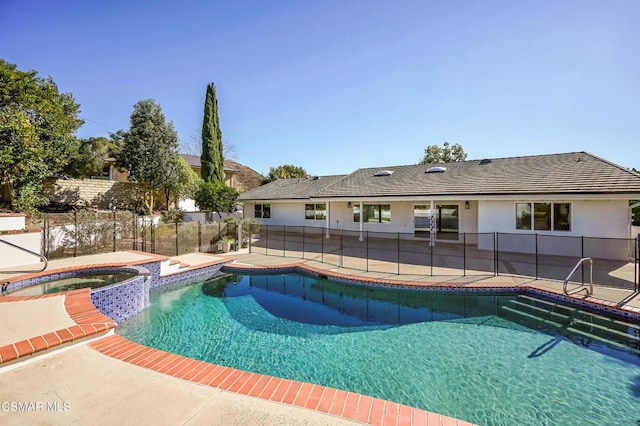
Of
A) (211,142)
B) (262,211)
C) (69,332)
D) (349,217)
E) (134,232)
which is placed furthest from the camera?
(211,142)

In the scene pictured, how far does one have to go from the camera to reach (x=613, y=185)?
1137 cm

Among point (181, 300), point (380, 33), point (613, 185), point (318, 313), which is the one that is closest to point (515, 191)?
point (613, 185)

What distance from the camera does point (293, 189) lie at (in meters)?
24.6

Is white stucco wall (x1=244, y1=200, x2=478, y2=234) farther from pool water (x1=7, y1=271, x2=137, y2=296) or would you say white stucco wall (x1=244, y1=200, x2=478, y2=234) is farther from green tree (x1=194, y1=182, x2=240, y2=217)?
pool water (x1=7, y1=271, x2=137, y2=296)

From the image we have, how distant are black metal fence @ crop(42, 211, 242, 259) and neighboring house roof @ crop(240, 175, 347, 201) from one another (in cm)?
816

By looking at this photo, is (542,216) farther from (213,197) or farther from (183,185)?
(183,185)

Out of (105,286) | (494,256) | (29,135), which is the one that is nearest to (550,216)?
(494,256)

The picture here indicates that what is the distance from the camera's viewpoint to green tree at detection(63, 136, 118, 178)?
58.4 feet

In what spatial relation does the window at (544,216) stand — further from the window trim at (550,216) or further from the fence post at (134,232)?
the fence post at (134,232)

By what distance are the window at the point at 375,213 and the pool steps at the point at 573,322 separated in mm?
10965

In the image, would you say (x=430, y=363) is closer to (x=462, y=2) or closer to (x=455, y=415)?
(x=455, y=415)

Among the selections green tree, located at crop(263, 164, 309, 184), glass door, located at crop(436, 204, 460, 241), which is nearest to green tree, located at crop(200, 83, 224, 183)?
green tree, located at crop(263, 164, 309, 184)

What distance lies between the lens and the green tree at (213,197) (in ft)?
72.1

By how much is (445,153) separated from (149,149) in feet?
119
